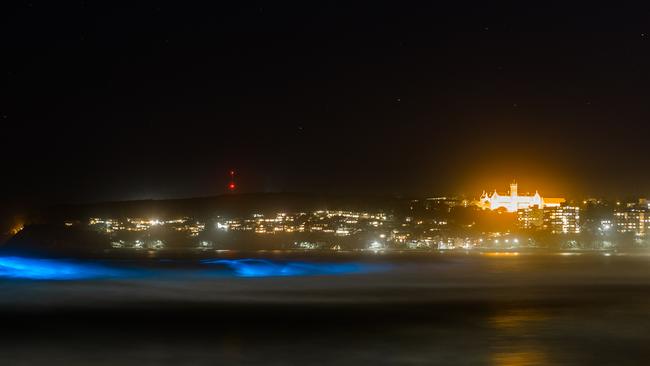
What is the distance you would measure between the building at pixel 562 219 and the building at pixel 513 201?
15937mm

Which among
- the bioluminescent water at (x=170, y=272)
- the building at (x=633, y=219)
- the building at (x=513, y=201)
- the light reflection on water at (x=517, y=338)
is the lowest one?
the light reflection on water at (x=517, y=338)

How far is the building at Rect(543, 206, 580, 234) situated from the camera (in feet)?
433

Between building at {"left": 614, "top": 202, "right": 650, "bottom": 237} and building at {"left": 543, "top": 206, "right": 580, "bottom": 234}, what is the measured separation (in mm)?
5642

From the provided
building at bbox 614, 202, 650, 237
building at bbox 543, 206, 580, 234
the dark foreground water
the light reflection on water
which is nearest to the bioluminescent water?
the dark foreground water

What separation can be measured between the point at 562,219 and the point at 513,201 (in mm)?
37176

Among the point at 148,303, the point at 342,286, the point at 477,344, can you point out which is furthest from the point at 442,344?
the point at 342,286

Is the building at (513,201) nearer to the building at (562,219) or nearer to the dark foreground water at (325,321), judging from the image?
the building at (562,219)

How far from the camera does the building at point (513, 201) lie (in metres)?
176

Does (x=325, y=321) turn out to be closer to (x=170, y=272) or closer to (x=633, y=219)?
(x=170, y=272)

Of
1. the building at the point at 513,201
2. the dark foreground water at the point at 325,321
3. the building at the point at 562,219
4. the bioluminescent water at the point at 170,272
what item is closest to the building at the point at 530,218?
the building at the point at 562,219

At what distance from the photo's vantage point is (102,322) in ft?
70.7

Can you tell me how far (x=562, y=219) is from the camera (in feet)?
469

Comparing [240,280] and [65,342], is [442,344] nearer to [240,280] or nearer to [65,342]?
[65,342]

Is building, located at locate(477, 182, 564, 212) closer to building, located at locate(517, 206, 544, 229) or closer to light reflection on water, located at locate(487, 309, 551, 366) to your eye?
building, located at locate(517, 206, 544, 229)
